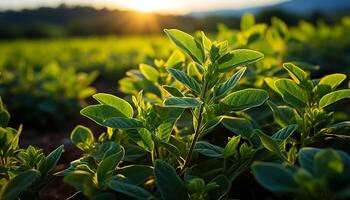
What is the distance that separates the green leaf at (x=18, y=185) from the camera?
114 centimetres

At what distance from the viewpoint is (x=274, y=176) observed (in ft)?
3.21

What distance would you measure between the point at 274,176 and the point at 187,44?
0.54 meters

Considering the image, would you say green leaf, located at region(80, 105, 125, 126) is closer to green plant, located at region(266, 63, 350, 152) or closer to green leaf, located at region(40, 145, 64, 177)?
green leaf, located at region(40, 145, 64, 177)

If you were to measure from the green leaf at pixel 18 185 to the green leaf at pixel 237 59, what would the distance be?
2.05 ft

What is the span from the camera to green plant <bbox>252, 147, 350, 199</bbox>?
36.4 inches

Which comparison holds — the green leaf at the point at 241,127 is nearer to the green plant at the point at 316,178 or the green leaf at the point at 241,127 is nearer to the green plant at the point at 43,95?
the green plant at the point at 316,178

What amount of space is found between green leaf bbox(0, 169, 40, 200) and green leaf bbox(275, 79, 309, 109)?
31.1 inches

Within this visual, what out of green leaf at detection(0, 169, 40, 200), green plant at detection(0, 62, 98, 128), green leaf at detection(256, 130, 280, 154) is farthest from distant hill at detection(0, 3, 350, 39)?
green leaf at detection(0, 169, 40, 200)

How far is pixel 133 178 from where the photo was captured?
130 centimetres

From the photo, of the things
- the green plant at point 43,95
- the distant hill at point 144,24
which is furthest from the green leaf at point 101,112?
the distant hill at point 144,24

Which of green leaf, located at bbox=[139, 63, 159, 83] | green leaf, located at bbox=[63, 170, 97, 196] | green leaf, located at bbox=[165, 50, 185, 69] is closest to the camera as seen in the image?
green leaf, located at bbox=[63, 170, 97, 196]

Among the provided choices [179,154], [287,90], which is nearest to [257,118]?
[287,90]

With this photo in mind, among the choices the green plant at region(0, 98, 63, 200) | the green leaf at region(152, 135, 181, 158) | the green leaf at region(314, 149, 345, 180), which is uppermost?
the green leaf at region(314, 149, 345, 180)

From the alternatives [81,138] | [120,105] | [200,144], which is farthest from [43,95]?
[200,144]
